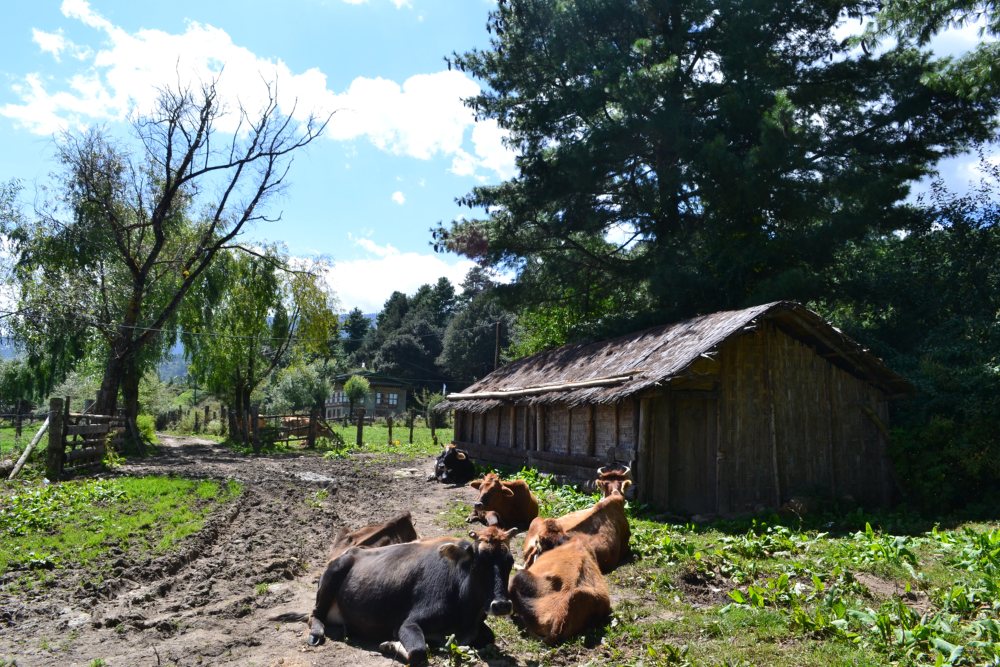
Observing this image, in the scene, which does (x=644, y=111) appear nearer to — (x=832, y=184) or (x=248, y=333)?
(x=832, y=184)

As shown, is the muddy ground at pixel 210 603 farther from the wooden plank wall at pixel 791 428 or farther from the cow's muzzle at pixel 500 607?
Result: the wooden plank wall at pixel 791 428

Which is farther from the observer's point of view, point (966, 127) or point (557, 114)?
point (557, 114)

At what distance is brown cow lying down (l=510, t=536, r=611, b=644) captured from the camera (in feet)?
20.0

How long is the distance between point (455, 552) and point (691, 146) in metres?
16.2

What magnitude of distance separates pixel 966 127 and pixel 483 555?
764 inches

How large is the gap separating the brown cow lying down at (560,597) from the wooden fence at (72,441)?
12.8 meters

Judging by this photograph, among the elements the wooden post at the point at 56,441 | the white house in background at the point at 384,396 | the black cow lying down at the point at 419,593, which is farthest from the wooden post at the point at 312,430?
the white house in background at the point at 384,396

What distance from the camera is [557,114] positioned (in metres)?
21.8

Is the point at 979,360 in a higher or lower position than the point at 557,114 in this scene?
lower

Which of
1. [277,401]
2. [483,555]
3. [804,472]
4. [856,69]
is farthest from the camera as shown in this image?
[277,401]

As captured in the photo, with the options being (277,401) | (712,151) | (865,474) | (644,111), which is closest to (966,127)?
(712,151)

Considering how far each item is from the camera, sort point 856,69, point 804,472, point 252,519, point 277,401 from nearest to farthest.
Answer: point 252,519 < point 804,472 < point 856,69 < point 277,401

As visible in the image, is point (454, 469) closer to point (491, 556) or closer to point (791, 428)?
point (791, 428)

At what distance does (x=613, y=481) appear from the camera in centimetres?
1169
